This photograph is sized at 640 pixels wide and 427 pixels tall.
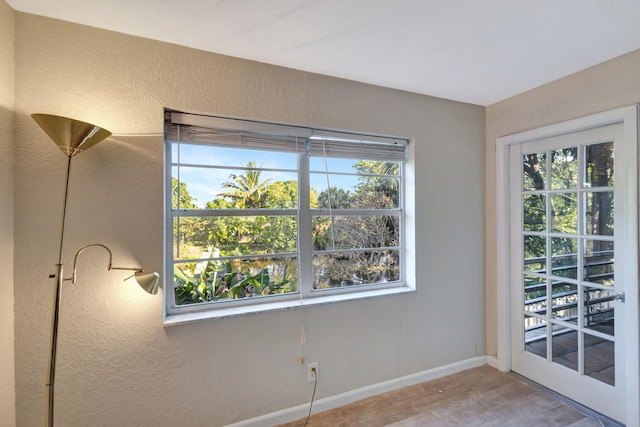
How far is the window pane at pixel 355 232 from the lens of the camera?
2.14m

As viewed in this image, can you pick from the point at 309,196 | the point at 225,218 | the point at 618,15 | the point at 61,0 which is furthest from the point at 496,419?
the point at 61,0

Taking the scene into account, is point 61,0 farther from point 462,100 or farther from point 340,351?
point 462,100

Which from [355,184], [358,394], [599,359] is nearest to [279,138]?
[355,184]

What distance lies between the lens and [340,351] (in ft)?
6.66

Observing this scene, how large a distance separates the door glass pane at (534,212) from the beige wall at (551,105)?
9.3 inches

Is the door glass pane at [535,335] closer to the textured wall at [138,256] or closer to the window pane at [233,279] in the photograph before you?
the textured wall at [138,256]

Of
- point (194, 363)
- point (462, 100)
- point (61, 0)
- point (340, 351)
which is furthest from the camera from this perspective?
point (462, 100)

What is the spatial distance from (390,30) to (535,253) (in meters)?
2.08

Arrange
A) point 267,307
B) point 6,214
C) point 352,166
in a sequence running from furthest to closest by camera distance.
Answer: point 352,166 → point 267,307 → point 6,214

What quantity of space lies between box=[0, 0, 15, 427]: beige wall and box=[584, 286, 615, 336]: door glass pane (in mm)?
3469

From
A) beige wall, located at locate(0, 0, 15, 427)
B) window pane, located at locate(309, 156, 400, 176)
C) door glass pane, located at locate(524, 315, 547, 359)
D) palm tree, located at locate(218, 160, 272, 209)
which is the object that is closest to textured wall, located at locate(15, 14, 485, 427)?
beige wall, located at locate(0, 0, 15, 427)

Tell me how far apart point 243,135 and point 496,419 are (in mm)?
2575

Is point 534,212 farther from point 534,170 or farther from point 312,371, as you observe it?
point 312,371

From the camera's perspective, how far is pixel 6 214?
1.32 metres
